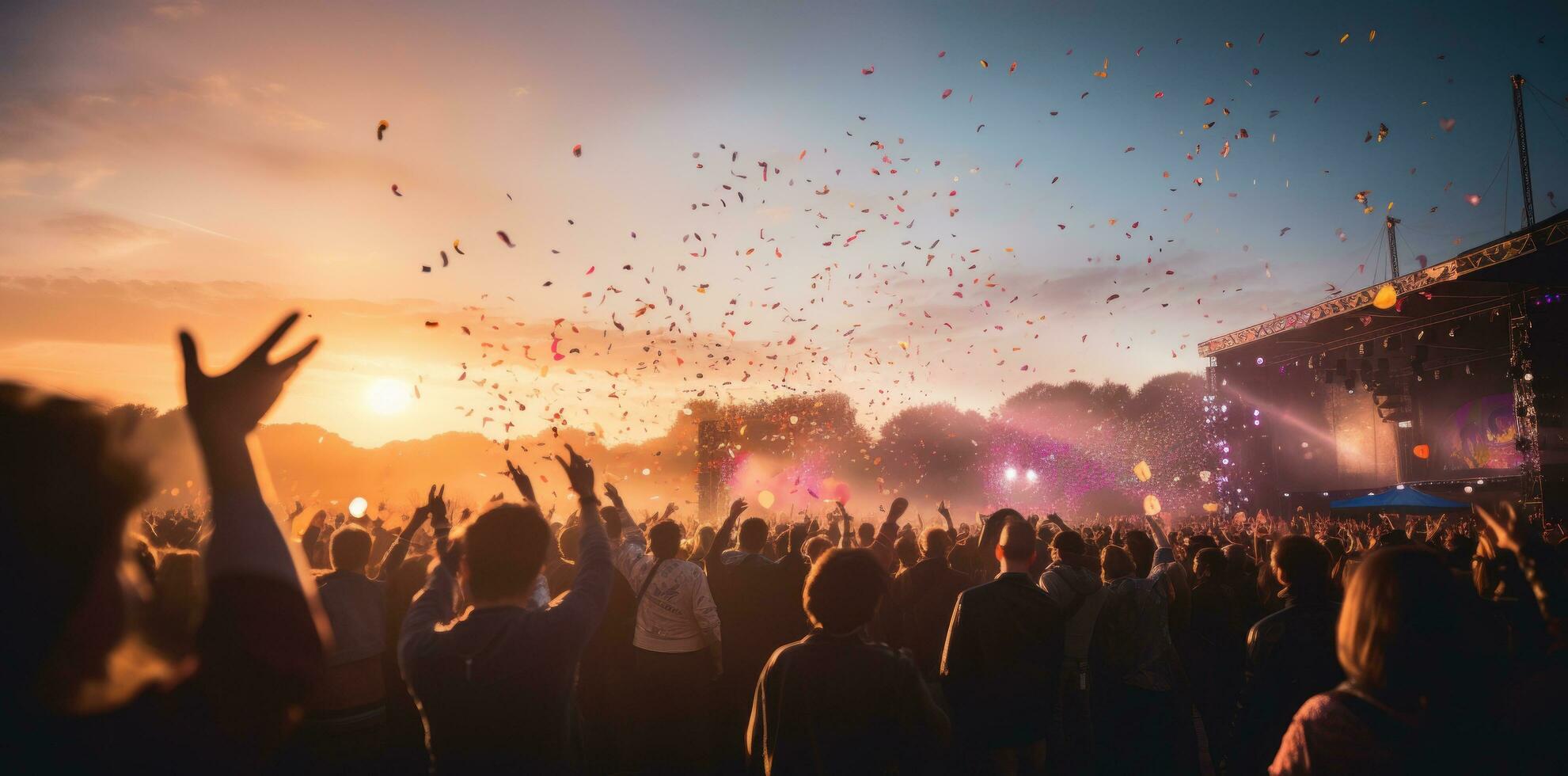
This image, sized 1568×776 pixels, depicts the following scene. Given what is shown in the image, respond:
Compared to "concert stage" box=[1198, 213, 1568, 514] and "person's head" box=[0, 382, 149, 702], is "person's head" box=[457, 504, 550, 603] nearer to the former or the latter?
"person's head" box=[0, 382, 149, 702]

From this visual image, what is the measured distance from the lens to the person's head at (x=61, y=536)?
1139 millimetres

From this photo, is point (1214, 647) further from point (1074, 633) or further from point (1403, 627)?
point (1403, 627)

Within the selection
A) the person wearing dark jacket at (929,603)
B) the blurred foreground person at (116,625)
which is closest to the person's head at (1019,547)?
the person wearing dark jacket at (929,603)

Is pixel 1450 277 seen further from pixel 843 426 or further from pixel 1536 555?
pixel 843 426

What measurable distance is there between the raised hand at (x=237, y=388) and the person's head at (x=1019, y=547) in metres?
3.86

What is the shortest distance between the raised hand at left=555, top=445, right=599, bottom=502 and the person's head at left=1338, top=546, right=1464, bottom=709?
7.86ft

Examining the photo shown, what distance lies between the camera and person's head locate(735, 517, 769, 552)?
6.42 meters

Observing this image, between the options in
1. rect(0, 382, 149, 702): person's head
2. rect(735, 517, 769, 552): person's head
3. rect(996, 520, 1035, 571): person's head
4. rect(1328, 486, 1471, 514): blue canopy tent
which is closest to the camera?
rect(0, 382, 149, 702): person's head

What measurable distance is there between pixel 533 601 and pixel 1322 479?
32.1 metres

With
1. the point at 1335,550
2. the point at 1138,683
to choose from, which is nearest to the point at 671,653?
the point at 1138,683

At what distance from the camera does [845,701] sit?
2.78 metres

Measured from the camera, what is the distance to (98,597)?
1.19 metres

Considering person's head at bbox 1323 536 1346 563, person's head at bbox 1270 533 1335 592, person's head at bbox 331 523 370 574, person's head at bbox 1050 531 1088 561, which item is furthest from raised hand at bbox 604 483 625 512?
person's head at bbox 1323 536 1346 563

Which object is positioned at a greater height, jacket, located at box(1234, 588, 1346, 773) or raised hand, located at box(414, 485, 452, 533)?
raised hand, located at box(414, 485, 452, 533)
